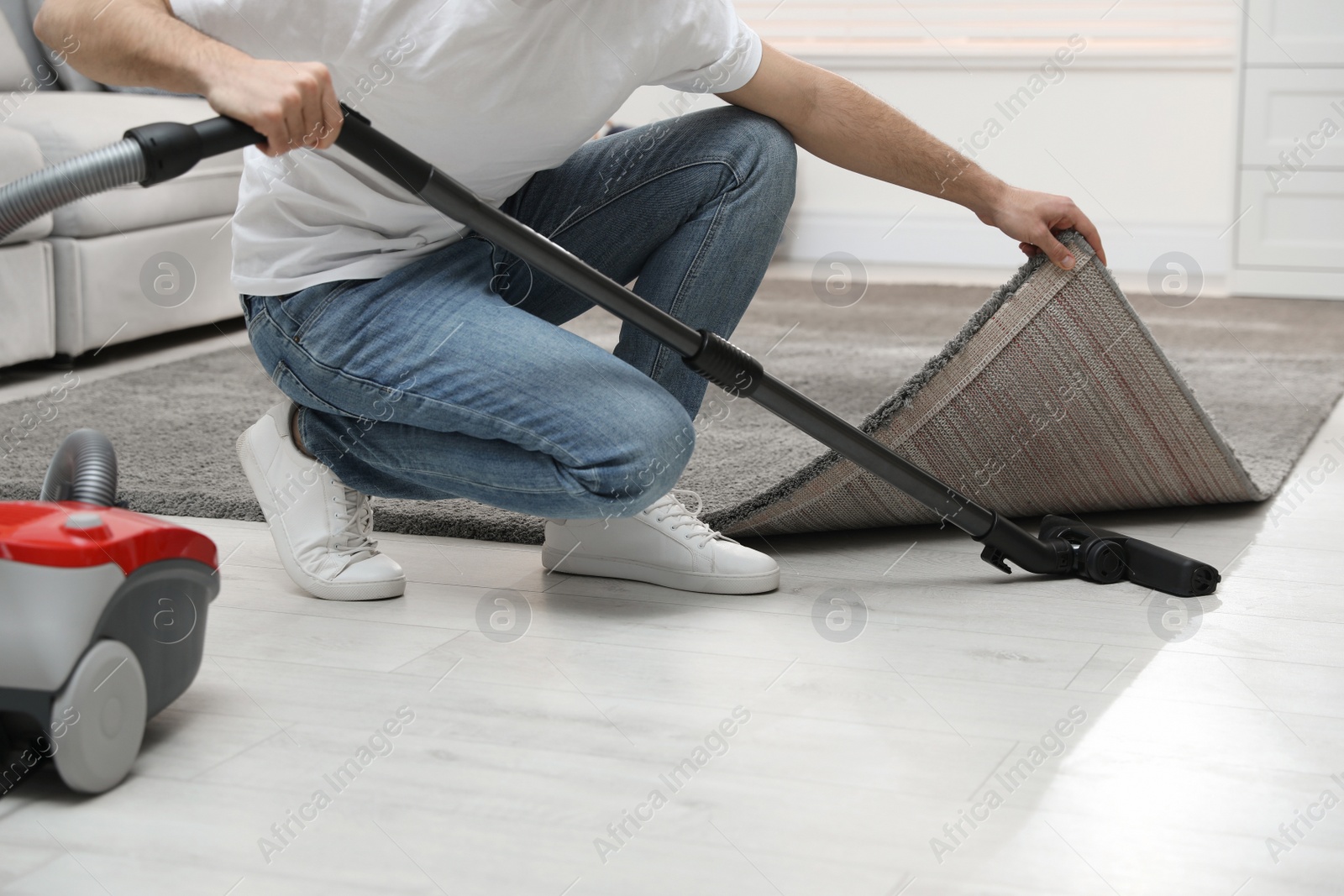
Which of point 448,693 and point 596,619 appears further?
point 596,619

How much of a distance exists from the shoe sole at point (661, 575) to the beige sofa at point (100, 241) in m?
1.19

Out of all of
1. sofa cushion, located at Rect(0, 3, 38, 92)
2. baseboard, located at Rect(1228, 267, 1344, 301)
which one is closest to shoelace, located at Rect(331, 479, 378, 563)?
sofa cushion, located at Rect(0, 3, 38, 92)

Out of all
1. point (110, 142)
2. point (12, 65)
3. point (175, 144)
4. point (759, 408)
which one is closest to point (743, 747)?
point (175, 144)

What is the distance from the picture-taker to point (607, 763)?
84 centimetres

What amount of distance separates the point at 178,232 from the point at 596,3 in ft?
5.28

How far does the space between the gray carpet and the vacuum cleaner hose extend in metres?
0.46

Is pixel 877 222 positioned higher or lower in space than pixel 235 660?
lower

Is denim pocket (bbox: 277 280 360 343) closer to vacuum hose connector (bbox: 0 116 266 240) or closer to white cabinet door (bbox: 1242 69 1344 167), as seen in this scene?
vacuum hose connector (bbox: 0 116 266 240)

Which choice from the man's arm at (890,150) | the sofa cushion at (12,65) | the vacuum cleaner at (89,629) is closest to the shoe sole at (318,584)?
the vacuum cleaner at (89,629)

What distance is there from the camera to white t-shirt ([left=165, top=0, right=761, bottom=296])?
1.05 m

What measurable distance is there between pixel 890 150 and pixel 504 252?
1.20ft

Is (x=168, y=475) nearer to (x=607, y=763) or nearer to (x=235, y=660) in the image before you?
(x=235, y=660)

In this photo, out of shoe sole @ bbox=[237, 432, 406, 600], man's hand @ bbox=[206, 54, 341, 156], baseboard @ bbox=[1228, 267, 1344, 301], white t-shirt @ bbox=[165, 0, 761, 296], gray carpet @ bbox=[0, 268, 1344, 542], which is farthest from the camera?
baseboard @ bbox=[1228, 267, 1344, 301]

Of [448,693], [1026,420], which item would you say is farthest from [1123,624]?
[448,693]
